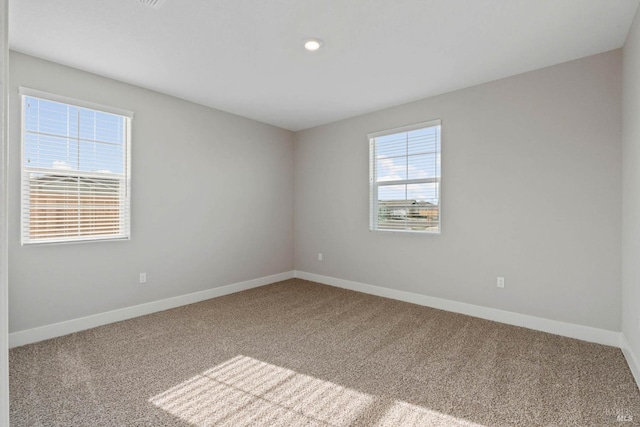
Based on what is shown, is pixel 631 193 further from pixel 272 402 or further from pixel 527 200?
pixel 272 402

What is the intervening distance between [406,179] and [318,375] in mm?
2719

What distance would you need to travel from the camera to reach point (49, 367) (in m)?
2.34

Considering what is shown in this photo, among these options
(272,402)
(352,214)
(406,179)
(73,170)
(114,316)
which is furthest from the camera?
(352,214)

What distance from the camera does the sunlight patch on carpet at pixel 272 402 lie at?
1776 mm

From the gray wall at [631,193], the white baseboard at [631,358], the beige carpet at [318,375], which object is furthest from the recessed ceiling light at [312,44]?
the white baseboard at [631,358]

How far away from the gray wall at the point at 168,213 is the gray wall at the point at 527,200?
1713 millimetres

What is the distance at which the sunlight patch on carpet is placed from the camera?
178 centimetres

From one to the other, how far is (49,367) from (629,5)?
4.91 meters

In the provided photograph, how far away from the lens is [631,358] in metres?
2.31

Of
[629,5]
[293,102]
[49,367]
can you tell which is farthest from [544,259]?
[49,367]

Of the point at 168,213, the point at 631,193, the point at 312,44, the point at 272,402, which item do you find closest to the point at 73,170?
the point at 168,213

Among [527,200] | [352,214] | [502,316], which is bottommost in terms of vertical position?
[502,316]

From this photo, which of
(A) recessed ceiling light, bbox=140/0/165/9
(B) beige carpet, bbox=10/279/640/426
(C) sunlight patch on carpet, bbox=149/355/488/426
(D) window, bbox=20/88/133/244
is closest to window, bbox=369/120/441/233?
(B) beige carpet, bbox=10/279/640/426

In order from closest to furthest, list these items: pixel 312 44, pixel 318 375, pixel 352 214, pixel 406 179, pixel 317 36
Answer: pixel 318 375 < pixel 317 36 < pixel 312 44 < pixel 406 179 < pixel 352 214
